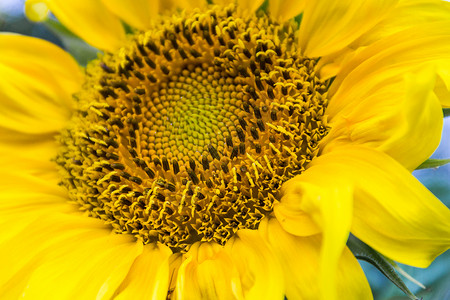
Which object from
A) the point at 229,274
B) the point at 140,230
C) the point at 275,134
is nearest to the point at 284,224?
the point at 229,274

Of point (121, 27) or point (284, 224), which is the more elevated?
point (121, 27)

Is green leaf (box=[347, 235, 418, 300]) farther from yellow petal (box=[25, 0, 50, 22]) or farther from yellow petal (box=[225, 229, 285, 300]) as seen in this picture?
yellow petal (box=[25, 0, 50, 22])

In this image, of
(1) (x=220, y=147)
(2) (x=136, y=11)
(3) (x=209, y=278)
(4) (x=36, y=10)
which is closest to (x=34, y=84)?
(4) (x=36, y=10)

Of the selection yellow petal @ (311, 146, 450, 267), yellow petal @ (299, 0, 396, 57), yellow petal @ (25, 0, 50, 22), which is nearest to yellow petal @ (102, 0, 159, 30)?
yellow petal @ (25, 0, 50, 22)

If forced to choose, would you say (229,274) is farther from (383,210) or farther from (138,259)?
(383,210)

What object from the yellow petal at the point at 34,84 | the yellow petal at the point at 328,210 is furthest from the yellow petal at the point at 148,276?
the yellow petal at the point at 34,84

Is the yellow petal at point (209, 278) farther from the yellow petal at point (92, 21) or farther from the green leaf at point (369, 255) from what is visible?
the yellow petal at point (92, 21)
